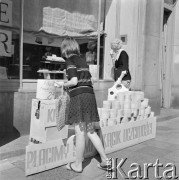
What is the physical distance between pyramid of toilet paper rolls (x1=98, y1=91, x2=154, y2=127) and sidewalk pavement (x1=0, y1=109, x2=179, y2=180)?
1.78 ft

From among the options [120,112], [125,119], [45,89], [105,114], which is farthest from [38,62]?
[125,119]

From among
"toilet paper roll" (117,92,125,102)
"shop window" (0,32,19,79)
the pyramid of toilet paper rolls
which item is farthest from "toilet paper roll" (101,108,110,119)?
"shop window" (0,32,19,79)

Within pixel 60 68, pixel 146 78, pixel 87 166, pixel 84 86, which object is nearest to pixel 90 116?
pixel 84 86

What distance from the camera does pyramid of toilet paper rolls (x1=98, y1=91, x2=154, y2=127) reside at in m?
5.11

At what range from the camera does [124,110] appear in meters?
5.40

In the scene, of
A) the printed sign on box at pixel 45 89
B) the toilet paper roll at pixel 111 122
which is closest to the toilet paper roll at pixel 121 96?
the toilet paper roll at pixel 111 122

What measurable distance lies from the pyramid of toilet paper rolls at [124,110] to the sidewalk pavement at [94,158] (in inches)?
21.3

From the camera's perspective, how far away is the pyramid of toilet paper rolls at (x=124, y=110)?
511cm

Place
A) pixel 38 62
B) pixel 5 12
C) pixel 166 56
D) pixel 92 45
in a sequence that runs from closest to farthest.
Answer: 1. pixel 5 12
2. pixel 38 62
3. pixel 92 45
4. pixel 166 56

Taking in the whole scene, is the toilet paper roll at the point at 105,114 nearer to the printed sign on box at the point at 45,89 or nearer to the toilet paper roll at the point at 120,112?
the toilet paper roll at the point at 120,112

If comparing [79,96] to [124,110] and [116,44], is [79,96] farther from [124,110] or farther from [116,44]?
[116,44]

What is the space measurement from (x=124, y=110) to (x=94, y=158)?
1.19m

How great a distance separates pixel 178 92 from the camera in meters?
10.0

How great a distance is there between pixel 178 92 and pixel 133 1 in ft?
12.8
